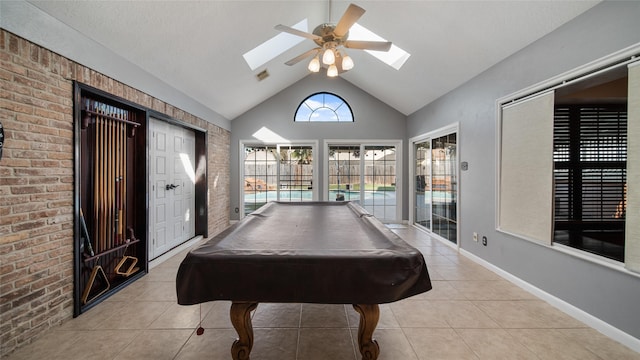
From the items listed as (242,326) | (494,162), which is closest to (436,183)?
(494,162)

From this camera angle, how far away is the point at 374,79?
5.02 meters

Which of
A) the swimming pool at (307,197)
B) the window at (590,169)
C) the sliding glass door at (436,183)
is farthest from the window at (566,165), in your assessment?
the swimming pool at (307,197)

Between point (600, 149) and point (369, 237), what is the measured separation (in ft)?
10.5

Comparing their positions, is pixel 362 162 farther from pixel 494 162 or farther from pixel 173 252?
pixel 173 252

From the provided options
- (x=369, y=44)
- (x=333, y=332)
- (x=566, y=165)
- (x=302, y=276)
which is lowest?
(x=333, y=332)

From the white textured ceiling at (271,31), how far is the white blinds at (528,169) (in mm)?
710

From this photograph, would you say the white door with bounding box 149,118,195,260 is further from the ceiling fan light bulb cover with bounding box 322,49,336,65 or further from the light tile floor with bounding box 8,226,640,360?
the ceiling fan light bulb cover with bounding box 322,49,336,65

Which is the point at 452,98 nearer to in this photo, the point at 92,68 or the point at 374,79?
the point at 374,79

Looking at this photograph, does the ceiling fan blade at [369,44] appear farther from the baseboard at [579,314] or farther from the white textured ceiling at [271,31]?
the baseboard at [579,314]

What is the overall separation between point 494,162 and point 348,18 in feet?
7.89

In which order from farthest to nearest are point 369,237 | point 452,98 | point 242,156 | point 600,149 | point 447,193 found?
point 242,156 → point 447,193 → point 452,98 → point 600,149 → point 369,237

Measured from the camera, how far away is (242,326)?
1521mm

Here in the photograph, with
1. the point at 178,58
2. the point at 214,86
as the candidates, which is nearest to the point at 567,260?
the point at 178,58

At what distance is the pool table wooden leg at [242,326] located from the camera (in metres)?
1.50
